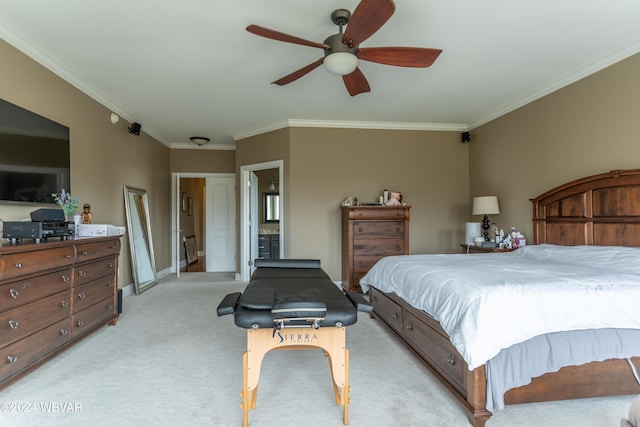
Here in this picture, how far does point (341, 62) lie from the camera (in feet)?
7.63

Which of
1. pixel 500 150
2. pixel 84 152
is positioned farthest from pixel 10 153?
pixel 500 150

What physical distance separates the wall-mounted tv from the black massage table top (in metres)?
2.02

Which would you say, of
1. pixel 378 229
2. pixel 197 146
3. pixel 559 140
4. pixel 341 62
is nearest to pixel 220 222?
pixel 197 146

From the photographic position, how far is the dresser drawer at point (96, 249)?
9.11 feet

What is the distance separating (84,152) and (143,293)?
7.22 feet

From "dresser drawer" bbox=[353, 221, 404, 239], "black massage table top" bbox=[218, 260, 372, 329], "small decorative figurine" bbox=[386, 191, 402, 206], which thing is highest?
"small decorative figurine" bbox=[386, 191, 402, 206]

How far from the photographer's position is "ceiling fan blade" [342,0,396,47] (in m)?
1.80

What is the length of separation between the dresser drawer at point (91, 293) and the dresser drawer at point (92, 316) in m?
0.04

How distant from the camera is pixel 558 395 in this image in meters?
1.85

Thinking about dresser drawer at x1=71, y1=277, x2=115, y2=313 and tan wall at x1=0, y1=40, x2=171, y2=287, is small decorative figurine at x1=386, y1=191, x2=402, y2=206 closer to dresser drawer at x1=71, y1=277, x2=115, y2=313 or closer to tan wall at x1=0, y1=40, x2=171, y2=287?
dresser drawer at x1=71, y1=277, x2=115, y2=313

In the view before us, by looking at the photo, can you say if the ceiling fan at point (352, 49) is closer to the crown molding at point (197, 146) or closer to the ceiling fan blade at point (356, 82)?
the ceiling fan blade at point (356, 82)

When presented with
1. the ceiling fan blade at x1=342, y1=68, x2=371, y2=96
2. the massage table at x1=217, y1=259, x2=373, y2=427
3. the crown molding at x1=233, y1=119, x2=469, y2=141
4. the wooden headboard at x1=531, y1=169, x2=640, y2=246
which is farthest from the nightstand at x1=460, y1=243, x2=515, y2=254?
the massage table at x1=217, y1=259, x2=373, y2=427

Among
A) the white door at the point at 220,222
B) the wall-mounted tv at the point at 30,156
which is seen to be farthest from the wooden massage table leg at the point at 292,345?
the white door at the point at 220,222

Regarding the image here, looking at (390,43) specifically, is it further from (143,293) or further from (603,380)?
(143,293)
